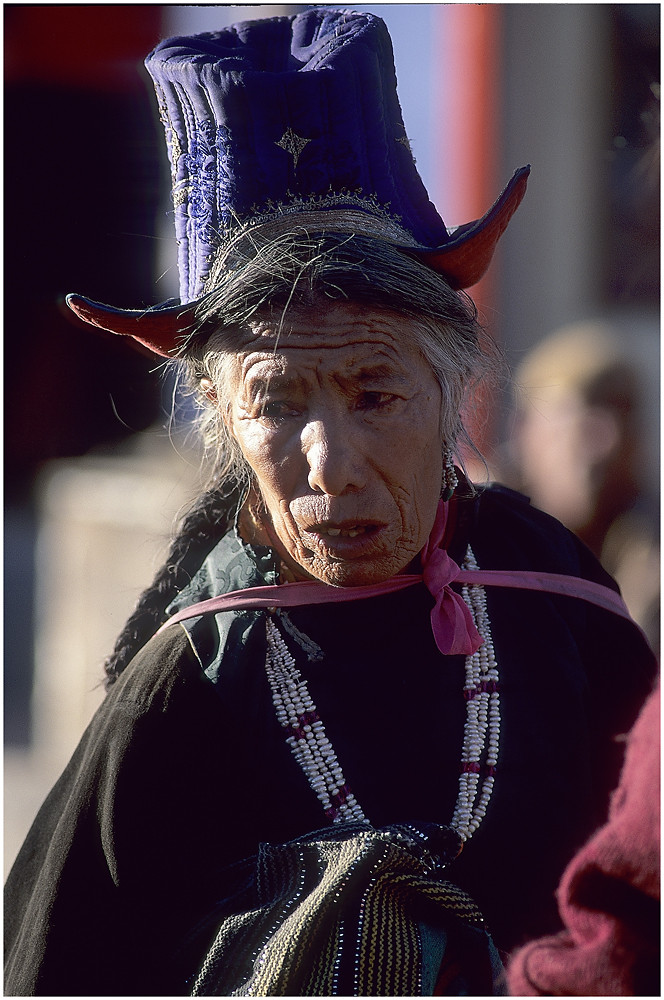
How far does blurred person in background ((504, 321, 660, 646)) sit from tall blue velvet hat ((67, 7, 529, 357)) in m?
1.56

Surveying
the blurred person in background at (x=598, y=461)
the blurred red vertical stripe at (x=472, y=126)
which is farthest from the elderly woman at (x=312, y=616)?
the blurred person in background at (x=598, y=461)

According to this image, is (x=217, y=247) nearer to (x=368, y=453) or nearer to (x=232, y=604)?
(x=368, y=453)

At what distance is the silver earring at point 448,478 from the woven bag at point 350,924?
1.89ft

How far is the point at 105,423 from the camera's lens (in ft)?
11.2

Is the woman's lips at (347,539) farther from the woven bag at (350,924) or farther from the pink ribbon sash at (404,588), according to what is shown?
the woven bag at (350,924)

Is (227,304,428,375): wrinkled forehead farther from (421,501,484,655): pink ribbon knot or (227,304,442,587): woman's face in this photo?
(421,501,484,655): pink ribbon knot

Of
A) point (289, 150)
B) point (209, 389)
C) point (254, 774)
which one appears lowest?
point (254, 774)

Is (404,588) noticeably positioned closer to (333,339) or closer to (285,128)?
(333,339)

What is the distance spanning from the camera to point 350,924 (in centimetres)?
128

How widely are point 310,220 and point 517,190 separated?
1.14ft

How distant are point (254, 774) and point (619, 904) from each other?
0.64m

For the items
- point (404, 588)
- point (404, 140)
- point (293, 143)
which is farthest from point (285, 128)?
point (404, 588)

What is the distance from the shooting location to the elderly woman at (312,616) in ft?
A: 4.65

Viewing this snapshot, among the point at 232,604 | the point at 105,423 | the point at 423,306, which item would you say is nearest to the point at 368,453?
the point at 423,306
